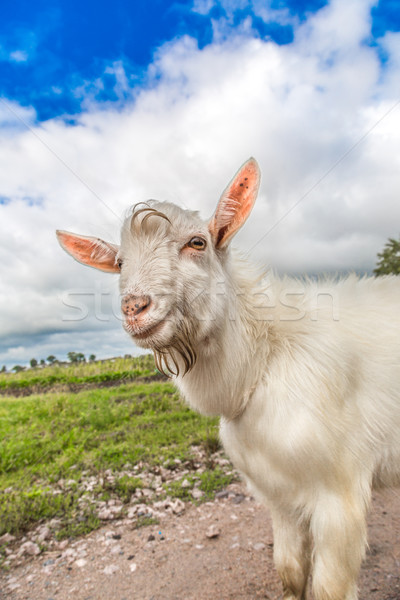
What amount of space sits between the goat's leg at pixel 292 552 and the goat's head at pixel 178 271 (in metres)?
1.52

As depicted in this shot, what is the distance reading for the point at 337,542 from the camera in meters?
2.27

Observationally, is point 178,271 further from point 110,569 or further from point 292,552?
point 110,569

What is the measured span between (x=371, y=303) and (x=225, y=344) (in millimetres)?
1391

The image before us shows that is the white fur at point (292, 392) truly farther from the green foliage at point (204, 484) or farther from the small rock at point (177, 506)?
the green foliage at point (204, 484)

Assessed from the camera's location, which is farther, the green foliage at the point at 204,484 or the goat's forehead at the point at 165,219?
the green foliage at the point at 204,484

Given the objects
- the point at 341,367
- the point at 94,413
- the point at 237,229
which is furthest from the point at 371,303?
the point at 94,413

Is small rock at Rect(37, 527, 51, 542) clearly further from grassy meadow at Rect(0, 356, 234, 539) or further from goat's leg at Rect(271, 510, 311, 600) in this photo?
goat's leg at Rect(271, 510, 311, 600)

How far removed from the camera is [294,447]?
2.26 m

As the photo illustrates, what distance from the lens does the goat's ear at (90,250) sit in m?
2.88

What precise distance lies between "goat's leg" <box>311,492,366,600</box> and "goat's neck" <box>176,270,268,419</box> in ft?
2.68

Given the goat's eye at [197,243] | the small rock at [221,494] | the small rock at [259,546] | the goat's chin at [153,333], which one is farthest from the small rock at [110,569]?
the goat's eye at [197,243]

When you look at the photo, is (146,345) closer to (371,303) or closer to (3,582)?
(371,303)

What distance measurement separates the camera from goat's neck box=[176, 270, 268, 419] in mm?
2414

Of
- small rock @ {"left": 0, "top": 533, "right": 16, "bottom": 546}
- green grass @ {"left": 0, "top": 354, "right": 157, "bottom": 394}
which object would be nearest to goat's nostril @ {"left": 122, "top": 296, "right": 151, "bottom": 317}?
small rock @ {"left": 0, "top": 533, "right": 16, "bottom": 546}
